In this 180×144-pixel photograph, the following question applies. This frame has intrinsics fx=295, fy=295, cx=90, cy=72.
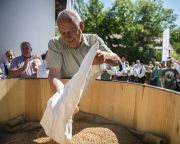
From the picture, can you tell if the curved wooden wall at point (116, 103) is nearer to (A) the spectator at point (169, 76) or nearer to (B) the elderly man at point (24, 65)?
(B) the elderly man at point (24, 65)

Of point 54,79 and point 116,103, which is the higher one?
point 54,79

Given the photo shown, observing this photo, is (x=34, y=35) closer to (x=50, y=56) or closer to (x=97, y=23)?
(x=50, y=56)

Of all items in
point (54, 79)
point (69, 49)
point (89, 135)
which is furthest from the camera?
point (89, 135)

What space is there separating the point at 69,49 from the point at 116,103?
947 millimetres

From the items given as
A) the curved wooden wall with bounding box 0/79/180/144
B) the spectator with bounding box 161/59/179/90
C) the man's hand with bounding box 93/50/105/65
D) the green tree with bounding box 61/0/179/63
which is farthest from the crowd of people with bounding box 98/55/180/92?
the green tree with bounding box 61/0/179/63

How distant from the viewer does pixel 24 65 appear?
13.2 feet

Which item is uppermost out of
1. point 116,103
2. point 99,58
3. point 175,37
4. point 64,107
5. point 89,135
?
point 175,37

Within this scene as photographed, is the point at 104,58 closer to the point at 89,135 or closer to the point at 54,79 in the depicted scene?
the point at 54,79

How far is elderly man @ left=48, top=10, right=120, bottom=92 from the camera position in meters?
2.13

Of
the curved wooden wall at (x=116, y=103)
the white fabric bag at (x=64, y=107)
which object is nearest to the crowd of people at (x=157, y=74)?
the curved wooden wall at (x=116, y=103)

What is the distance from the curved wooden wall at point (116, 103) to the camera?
8.23 ft

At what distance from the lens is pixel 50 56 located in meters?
2.44

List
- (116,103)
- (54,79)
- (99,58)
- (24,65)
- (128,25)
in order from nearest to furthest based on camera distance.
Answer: (99,58) → (54,79) → (116,103) → (24,65) → (128,25)

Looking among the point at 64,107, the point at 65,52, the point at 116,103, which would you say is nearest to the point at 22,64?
the point at 116,103
